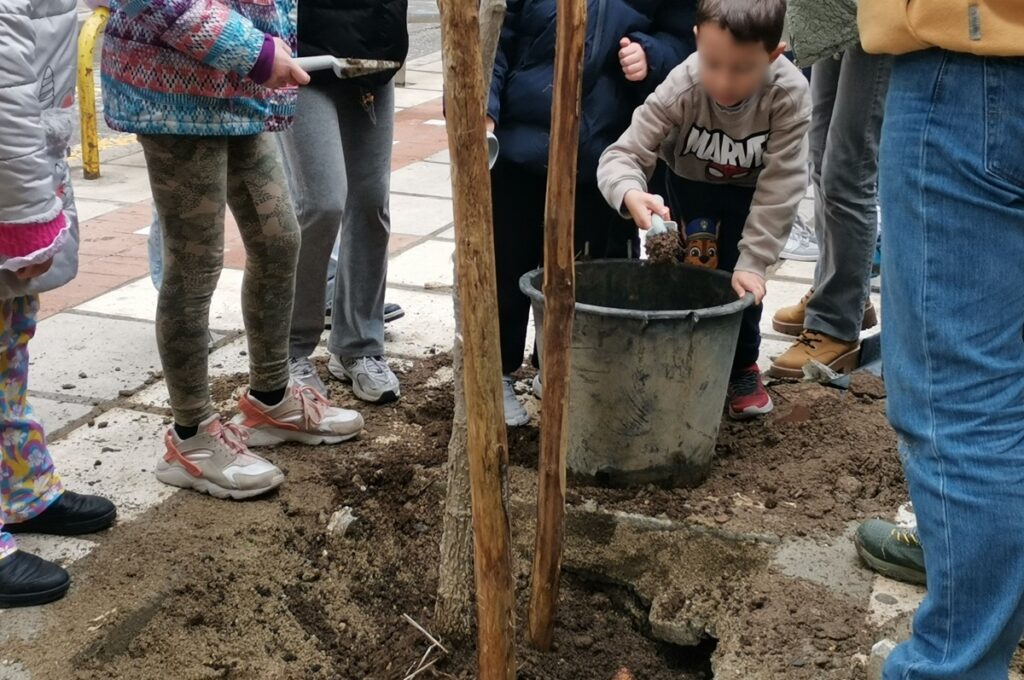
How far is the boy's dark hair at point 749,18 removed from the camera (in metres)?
2.93

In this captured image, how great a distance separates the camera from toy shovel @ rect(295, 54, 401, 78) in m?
2.89

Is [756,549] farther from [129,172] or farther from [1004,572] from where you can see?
[129,172]

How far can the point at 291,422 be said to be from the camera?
3426mm

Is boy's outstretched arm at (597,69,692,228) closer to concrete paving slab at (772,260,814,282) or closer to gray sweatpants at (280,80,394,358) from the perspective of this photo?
gray sweatpants at (280,80,394,358)

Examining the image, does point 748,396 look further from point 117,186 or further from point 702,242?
point 117,186

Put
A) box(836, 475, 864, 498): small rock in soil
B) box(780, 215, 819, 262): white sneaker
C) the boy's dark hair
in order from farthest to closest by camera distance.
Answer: box(780, 215, 819, 262): white sneaker, box(836, 475, 864, 498): small rock in soil, the boy's dark hair

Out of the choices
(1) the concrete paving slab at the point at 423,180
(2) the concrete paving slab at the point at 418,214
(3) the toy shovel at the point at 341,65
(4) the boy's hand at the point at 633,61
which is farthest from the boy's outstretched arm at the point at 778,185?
(1) the concrete paving slab at the point at 423,180

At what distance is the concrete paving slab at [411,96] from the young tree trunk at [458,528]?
7.62 meters

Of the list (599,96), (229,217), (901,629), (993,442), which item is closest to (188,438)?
(599,96)

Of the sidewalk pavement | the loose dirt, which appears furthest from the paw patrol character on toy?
the sidewalk pavement

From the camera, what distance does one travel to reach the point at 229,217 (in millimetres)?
6156

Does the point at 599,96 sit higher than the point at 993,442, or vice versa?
the point at 599,96

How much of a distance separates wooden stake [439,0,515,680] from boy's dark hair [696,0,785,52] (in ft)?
3.80

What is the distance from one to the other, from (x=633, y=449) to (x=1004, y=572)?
1.35 m
